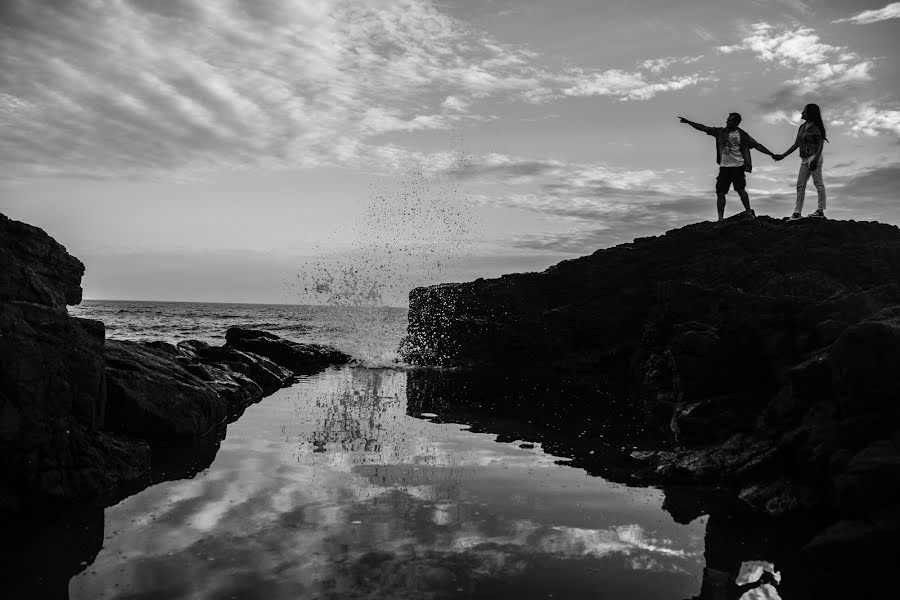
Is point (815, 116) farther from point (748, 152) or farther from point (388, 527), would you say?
point (388, 527)

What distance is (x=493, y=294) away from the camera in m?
25.2

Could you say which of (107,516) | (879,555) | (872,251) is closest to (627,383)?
(872,251)

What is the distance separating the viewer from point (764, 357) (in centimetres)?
915

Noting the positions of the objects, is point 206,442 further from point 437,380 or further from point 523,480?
point 437,380

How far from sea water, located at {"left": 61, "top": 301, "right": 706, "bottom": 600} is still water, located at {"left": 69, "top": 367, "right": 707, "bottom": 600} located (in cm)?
2

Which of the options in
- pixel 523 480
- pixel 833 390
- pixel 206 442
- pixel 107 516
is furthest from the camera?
pixel 206 442

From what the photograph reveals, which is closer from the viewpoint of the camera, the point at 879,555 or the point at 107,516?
the point at 879,555

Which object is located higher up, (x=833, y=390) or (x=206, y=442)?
(x=833, y=390)

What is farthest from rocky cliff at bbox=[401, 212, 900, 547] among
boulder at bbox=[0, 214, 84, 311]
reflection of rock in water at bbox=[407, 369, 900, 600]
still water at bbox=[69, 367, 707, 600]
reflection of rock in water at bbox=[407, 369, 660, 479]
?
boulder at bbox=[0, 214, 84, 311]

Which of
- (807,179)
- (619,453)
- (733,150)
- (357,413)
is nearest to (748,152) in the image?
(733,150)

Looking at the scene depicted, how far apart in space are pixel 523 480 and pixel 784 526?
2.56m

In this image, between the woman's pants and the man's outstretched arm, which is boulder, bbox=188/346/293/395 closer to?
the man's outstretched arm

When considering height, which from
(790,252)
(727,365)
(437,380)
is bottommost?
(437,380)

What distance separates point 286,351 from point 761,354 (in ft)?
51.9
